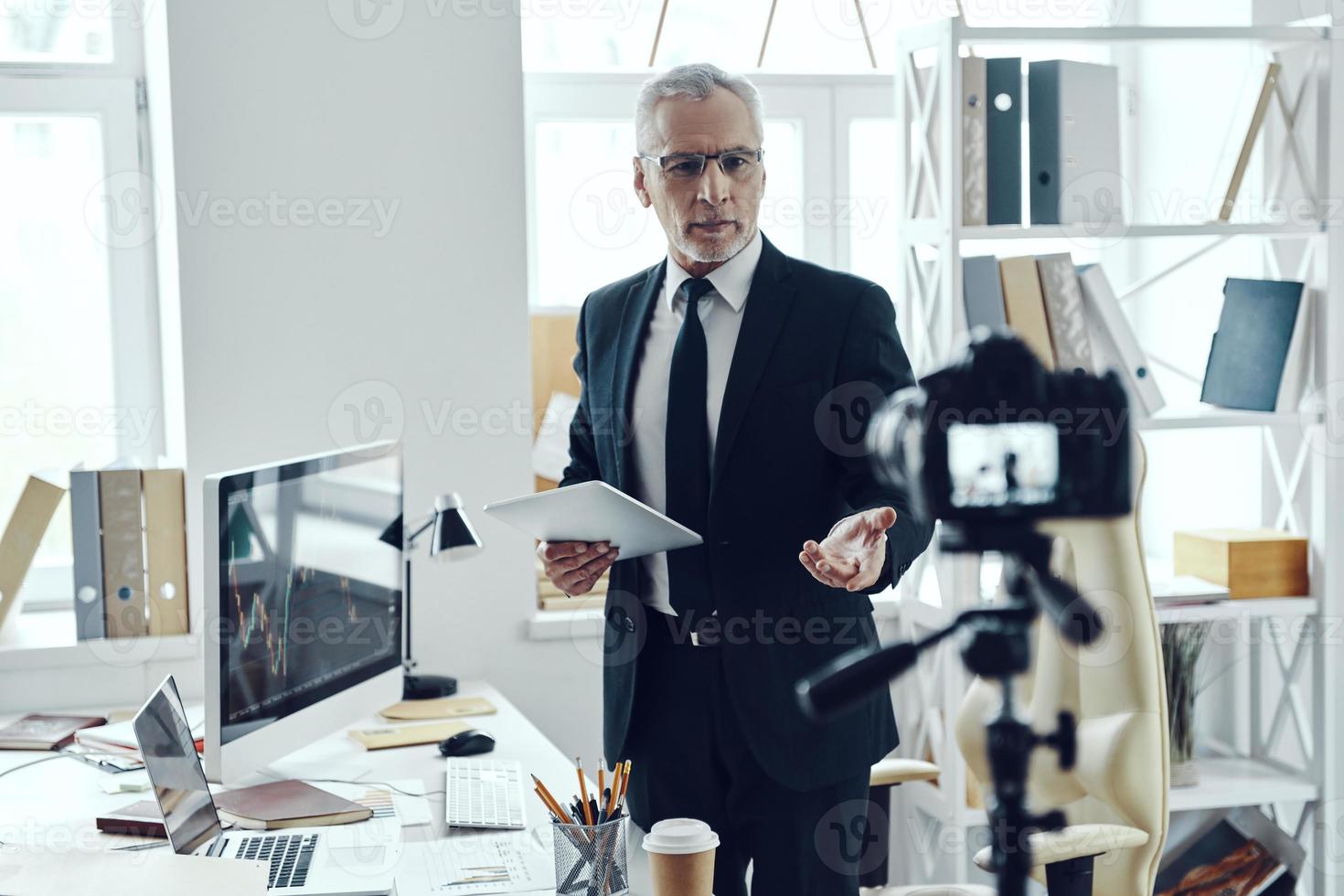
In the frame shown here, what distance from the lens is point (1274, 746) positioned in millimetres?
2666

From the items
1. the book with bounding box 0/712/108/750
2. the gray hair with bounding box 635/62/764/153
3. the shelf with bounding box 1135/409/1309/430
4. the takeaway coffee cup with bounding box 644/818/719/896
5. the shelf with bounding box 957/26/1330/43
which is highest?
the shelf with bounding box 957/26/1330/43

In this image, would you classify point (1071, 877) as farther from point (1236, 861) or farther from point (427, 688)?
point (427, 688)

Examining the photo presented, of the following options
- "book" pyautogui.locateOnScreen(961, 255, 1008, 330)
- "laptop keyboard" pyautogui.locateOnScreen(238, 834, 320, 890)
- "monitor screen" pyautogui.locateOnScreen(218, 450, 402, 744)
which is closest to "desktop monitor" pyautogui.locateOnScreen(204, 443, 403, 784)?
"monitor screen" pyautogui.locateOnScreen(218, 450, 402, 744)

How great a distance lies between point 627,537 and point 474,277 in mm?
1125

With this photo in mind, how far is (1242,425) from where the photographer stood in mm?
2549

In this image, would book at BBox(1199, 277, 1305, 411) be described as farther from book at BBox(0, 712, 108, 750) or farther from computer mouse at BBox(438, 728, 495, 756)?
book at BBox(0, 712, 108, 750)

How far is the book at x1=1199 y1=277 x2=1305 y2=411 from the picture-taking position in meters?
2.48

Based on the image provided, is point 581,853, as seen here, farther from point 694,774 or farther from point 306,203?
point 306,203

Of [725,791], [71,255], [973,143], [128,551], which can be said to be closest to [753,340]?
[725,791]

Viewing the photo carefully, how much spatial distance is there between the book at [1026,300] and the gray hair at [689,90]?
34.2 inches

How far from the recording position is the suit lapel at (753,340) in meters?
1.67

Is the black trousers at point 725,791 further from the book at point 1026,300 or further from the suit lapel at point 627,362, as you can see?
the book at point 1026,300

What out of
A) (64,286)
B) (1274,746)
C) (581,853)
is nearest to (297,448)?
(64,286)

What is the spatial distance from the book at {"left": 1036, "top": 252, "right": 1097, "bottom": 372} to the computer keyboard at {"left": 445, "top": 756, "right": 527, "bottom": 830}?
1.34 metres
